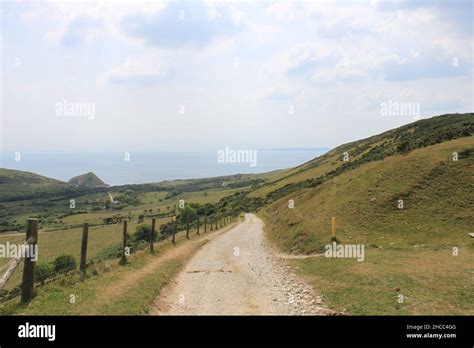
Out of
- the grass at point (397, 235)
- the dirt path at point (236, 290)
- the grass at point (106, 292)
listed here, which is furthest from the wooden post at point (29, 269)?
the grass at point (397, 235)

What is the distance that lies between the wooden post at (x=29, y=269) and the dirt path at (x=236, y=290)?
353 cm

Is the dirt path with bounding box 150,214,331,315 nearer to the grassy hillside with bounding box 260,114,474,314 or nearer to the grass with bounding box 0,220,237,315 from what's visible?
the grass with bounding box 0,220,237,315

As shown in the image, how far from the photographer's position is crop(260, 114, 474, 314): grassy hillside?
42.5 ft

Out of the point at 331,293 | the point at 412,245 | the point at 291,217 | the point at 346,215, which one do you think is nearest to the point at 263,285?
the point at 331,293

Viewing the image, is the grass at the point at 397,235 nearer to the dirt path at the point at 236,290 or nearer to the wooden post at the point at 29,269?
the dirt path at the point at 236,290

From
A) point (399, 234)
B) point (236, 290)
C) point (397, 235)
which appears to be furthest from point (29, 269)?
point (399, 234)

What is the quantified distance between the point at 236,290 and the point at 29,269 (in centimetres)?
694

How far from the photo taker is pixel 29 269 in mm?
11414

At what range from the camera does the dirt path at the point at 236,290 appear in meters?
12.0

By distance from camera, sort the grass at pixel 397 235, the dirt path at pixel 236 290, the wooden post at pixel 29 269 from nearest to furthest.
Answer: the wooden post at pixel 29 269 < the dirt path at pixel 236 290 < the grass at pixel 397 235

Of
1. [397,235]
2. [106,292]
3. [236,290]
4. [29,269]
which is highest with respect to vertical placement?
[29,269]

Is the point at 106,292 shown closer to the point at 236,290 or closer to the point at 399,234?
the point at 236,290
